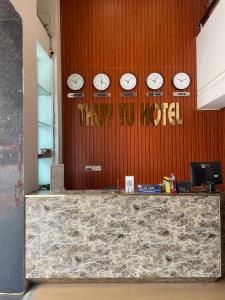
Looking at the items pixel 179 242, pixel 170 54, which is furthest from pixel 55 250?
pixel 170 54

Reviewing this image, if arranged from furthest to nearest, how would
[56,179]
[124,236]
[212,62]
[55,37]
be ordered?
[55,37] → [212,62] → [56,179] → [124,236]

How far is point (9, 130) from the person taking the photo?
13.9 feet

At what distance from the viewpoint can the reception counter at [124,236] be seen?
4430 millimetres

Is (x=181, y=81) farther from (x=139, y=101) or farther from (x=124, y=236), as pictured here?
(x=124, y=236)

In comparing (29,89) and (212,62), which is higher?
(212,62)

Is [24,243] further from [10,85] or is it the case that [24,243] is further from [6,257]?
[10,85]

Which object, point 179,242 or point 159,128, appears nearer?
point 179,242

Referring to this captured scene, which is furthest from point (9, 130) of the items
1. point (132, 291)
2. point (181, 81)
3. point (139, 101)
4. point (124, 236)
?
point (181, 81)

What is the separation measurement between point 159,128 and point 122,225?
2.61 m

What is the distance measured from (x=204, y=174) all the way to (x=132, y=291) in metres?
1.68

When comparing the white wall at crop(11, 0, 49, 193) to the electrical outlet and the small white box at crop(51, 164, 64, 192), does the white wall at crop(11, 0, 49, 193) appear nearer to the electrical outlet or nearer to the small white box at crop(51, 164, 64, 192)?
the small white box at crop(51, 164, 64, 192)

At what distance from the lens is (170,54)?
21.7 feet

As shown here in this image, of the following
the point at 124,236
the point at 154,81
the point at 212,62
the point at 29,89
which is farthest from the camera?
the point at 154,81

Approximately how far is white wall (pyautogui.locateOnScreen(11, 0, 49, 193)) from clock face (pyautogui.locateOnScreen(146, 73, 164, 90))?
2297mm
